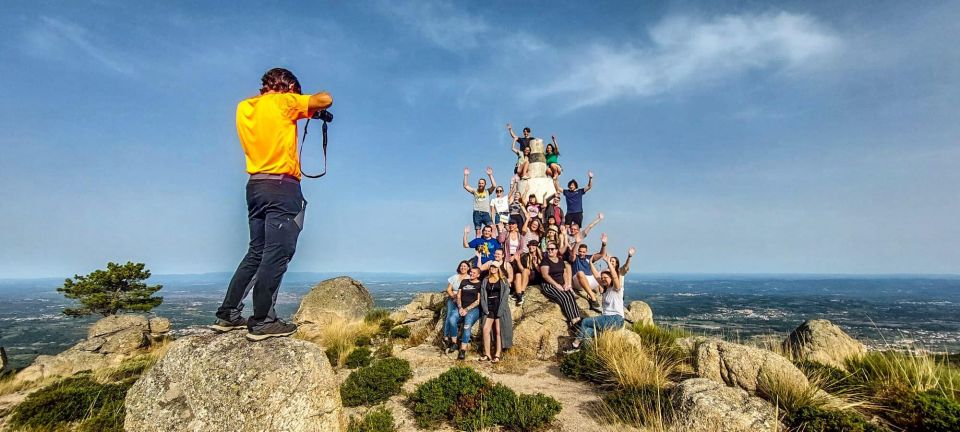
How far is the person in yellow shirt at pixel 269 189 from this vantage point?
13.3ft

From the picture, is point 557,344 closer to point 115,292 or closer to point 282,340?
point 282,340

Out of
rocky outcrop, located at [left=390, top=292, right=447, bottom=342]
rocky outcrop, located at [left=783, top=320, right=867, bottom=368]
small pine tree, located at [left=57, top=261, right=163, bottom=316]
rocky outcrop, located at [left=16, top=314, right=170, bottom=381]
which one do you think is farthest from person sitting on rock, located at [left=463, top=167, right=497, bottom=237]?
small pine tree, located at [left=57, top=261, right=163, bottom=316]

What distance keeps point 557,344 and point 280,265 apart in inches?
311

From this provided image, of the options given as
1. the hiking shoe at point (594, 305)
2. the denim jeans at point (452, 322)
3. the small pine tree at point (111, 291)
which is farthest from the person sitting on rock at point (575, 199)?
the small pine tree at point (111, 291)

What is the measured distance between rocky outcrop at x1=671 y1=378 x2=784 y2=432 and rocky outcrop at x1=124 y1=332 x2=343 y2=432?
486cm

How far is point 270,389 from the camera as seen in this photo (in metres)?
4.19

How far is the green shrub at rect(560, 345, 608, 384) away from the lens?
8188 mm

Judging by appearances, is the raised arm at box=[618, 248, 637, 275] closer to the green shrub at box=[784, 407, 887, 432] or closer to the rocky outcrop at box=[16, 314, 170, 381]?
the green shrub at box=[784, 407, 887, 432]

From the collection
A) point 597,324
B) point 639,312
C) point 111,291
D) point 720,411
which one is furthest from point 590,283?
point 111,291

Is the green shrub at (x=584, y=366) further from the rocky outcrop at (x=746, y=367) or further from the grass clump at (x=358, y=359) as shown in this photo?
the grass clump at (x=358, y=359)

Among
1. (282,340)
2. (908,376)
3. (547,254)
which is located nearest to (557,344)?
(547,254)

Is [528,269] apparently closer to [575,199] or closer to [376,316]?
[575,199]

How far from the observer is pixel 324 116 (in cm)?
447

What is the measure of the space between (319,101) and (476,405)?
18.1ft
